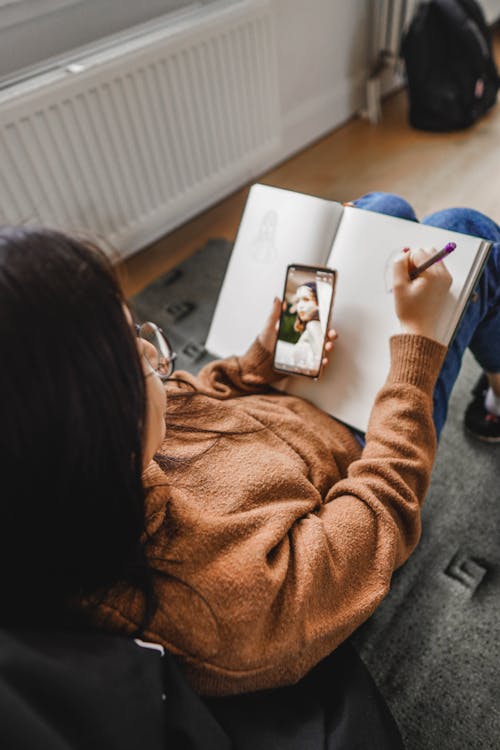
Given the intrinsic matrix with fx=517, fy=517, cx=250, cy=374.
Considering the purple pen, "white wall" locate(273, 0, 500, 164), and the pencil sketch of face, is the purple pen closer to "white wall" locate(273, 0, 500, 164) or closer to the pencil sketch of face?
the pencil sketch of face

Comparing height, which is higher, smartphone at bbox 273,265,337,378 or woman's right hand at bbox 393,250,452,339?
woman's right hand at bbox 393,250,452,339

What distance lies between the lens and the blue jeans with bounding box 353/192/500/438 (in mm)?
738

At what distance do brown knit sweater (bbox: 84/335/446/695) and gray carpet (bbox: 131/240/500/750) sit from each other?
275mm

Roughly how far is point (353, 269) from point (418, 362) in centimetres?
21

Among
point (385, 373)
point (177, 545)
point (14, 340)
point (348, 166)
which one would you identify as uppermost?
point (14, 340)

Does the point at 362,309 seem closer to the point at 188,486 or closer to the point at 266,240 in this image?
the point at 266,240

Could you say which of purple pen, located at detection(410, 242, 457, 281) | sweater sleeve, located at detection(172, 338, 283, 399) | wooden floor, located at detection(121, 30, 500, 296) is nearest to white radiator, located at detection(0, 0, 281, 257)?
wooden floor, located at detection(121, 30, 500, 296)

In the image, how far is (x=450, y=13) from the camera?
1785 millimetres

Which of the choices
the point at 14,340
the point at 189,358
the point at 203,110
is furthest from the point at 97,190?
the point at 14,340

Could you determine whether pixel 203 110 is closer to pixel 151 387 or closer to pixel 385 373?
pixel 385 373

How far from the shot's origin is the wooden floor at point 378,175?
1.65 m

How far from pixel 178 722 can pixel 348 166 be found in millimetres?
1863

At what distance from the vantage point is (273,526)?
52 centimetres

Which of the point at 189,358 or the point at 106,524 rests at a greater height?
the point at 106,524
